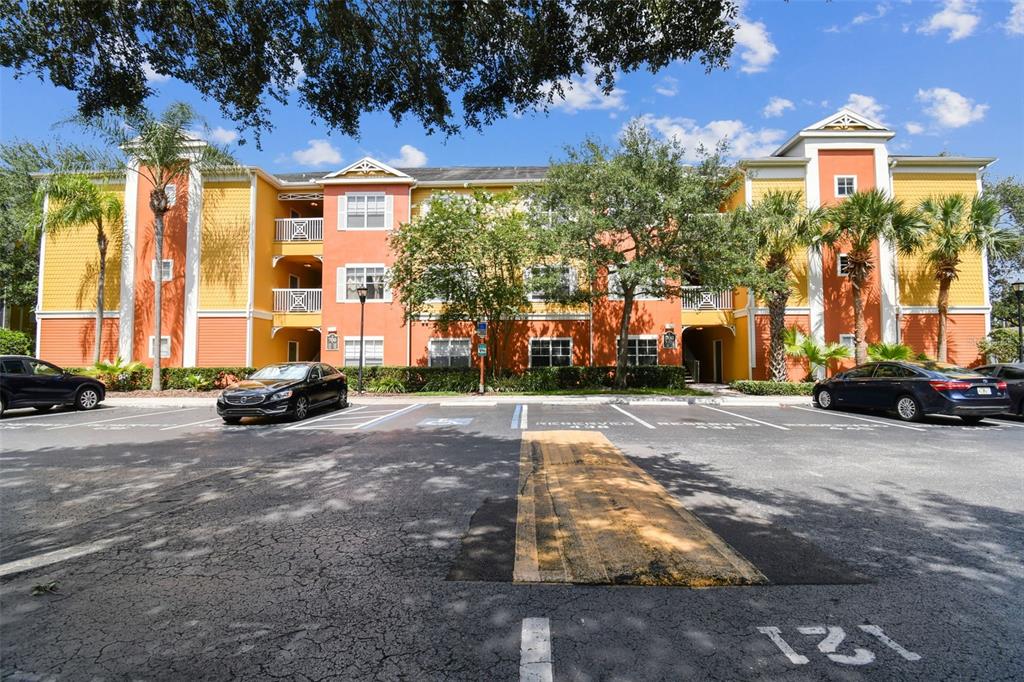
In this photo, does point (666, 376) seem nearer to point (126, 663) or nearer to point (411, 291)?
point (411, 291)

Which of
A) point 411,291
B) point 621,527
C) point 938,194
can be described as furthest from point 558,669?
point 938,194

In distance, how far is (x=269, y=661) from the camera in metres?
2.40

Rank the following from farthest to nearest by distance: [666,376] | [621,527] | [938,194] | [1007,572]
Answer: [938,194], [666,376], [621,527], [1007,572]

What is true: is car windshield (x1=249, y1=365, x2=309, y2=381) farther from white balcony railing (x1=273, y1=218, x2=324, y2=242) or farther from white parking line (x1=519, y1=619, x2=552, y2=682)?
white balcony railing (x1=273, y1=218, x2=324, y2=242)

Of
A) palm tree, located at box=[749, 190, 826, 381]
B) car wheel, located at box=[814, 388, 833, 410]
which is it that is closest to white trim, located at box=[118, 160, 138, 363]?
palm tree, located at box=[749, 190, 826, 381]

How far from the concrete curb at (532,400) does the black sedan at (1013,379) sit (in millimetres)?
4623

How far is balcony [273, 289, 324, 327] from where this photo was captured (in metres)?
23.7

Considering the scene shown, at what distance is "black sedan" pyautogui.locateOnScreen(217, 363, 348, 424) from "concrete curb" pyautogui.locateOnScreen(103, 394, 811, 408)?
3.69 metres

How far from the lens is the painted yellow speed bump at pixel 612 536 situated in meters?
3.28

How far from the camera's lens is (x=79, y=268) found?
2303 cm

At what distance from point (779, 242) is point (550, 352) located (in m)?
10.2

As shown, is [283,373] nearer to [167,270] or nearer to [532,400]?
[532,400]

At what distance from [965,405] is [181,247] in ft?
92.6

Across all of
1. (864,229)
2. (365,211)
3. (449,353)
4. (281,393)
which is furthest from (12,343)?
(864,229)
